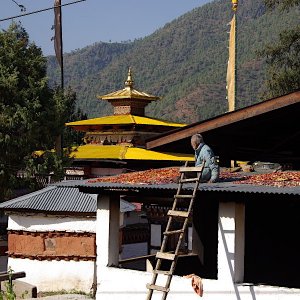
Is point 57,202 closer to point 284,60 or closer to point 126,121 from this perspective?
point 126,121

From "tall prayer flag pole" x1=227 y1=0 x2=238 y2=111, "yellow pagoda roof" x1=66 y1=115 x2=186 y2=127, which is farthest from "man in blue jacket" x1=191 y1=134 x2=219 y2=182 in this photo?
"yellow pagoda roof" x1=66 y1=115 x2=186 y2=127

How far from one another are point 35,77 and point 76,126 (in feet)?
25.7

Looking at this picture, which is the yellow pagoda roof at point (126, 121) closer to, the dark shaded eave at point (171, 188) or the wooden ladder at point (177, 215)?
the dark shaded eave at point (171, 188)

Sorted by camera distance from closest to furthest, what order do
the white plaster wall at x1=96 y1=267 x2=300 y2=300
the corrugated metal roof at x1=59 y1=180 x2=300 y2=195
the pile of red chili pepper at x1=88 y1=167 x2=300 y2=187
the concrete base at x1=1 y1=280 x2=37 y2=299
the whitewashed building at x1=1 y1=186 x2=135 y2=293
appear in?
the corrugated metal roof at x1=59 y1=180 x2=300 y2=195
the white plaster wall at x1=96 y1=267 x2=300 y2=300
the pile of red chili pepper at x1=88 y1=167 x2=300 y2=187
the concrete base at x1=1 y1=280 x2=37 y2=299
the whitewashed building at x1=1 y1=186 x2=135 y2=293

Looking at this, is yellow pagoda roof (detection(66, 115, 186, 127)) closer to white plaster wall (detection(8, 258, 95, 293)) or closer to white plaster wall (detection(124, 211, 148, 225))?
white plaster wall (detection(124, 211, 148, 225))

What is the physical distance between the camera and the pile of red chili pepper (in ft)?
41.4

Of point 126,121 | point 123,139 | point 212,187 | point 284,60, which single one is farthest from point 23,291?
point 284,60

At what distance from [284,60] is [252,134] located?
66.4 feet

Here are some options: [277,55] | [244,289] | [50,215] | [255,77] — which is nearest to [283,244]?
[244,289]

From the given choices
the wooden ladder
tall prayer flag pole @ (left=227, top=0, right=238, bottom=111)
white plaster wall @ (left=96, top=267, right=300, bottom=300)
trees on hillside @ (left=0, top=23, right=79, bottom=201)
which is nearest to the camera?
the wooden ladder

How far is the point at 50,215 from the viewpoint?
2369 cm

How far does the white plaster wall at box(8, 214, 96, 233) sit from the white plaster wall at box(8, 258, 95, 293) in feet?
3.60

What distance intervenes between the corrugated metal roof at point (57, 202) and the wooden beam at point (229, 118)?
856 cm

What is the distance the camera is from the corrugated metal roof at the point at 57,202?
23419mm
